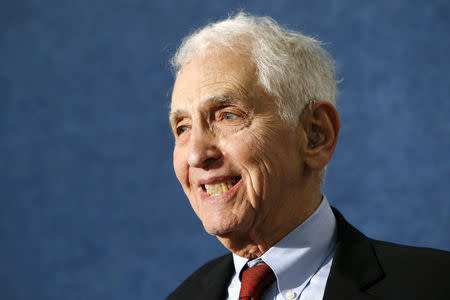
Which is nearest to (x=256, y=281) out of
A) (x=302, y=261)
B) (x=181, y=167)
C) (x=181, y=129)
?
(x=302, y=261)

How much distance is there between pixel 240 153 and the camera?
1371 millimetres

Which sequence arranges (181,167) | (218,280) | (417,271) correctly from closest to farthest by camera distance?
1. (417,271)
2. (181,167)
3. (218,280)

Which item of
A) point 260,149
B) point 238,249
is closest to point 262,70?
point 260,149

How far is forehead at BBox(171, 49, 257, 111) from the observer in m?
1.39

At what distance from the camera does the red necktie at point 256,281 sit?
1.40m

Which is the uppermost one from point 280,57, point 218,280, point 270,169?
point 280,57

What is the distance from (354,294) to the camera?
129cm

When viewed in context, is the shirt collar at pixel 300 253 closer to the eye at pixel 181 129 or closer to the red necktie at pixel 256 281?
the red necktie at pixel 256 281

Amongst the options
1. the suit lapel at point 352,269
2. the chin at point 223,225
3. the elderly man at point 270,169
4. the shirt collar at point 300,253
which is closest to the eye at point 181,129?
the elderly man at point 270,169

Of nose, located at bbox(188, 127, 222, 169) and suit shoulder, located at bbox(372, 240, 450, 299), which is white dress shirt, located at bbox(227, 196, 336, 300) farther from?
nose, located at bbox(188, 127, 222, 169)

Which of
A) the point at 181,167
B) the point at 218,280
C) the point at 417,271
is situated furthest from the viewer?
the point at 218,280

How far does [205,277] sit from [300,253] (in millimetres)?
371

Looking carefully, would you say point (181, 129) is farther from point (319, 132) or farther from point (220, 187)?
point (319, 132)

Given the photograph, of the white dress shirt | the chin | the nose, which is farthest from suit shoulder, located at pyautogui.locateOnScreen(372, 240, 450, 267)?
the nose
